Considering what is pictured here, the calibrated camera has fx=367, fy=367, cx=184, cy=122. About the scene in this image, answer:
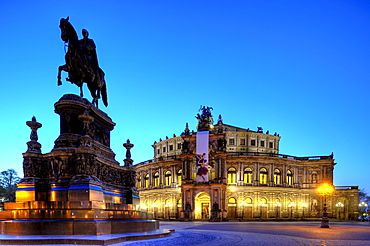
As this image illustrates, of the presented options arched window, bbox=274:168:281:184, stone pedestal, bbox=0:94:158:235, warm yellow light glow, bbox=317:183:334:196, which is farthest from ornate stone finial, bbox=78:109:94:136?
arched window, bbox=274:168:281:184

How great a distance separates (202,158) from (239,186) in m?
10.3

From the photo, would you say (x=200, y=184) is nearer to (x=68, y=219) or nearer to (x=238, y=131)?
(x=238, y=131)

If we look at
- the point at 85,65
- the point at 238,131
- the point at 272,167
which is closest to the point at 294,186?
the point at 272,167

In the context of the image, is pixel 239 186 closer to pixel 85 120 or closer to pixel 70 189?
pixel 85 120

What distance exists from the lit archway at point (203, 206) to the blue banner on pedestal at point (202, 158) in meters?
4.59

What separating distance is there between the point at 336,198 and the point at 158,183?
3797cm

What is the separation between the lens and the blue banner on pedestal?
66825 mm

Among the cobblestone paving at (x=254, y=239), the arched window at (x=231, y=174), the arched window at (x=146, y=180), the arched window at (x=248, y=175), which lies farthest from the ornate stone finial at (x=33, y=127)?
the arched window at (x=146, y=180)

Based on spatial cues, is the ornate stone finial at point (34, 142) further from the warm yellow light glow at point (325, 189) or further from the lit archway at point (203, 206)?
the lit archway at point (203, 206)

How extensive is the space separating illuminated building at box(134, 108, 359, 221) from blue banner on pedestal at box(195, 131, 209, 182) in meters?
1.06

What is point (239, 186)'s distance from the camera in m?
71.2

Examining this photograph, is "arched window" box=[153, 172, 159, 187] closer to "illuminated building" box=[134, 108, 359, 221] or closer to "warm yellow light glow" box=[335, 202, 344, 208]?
"illuminated building" box=[134, 108, 359, 221]

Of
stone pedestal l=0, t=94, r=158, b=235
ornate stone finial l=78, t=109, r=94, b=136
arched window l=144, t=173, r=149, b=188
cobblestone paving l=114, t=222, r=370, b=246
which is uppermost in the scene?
ornate stone finial l=78, t=109, r=94, b=136

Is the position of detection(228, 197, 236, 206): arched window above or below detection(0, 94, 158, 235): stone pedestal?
below
